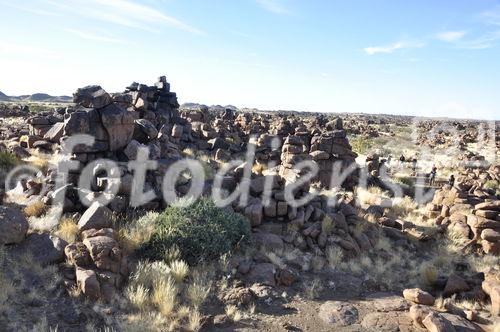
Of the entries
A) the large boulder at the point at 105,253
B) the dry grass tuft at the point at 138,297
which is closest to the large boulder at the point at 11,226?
the large boulder at the point at 105,253

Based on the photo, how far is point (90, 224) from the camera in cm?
1197

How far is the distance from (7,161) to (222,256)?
11754 mm

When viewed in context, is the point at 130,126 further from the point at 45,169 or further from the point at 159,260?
the point at 159,260

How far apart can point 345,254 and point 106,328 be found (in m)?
8.07

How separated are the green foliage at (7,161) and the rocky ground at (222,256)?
7 centimetres

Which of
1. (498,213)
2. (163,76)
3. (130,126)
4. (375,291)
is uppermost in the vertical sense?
(163,76)

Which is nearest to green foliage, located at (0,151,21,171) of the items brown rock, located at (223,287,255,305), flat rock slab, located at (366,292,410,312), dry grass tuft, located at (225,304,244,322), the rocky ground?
the rocky ground

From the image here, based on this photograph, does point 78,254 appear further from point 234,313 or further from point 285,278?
point 285,278

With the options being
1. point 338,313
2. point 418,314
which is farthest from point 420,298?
point 338,313

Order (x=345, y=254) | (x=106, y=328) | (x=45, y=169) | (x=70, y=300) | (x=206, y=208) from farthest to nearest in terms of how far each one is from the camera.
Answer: (x=45, y=169), (x=345, y=254), (x=206, y=208), (x=70, y=300), (x=106, y=328)

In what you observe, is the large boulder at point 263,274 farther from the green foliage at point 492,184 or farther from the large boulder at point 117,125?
the green foliage at point 492,184

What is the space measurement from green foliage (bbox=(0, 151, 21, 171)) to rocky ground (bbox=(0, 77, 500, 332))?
7 centimetres

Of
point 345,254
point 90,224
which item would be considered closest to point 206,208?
point 90,224

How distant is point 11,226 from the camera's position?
35.7ft
